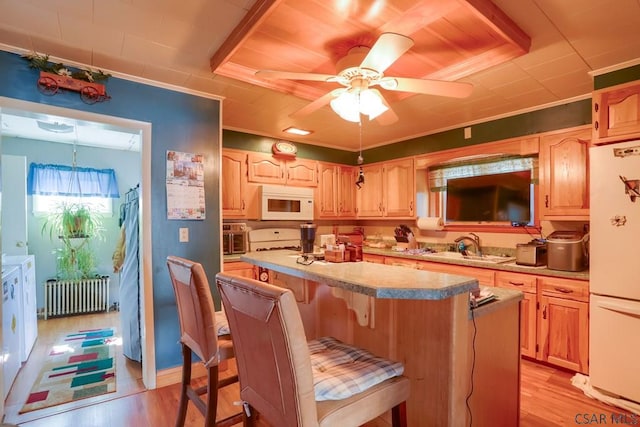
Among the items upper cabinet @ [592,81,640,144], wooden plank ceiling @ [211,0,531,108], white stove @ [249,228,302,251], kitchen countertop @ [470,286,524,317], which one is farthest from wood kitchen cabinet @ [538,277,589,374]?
white stove @ [249,228,302,251]

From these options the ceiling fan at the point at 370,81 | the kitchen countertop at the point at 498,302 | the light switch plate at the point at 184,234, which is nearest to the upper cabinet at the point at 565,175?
the kitchen countertop at the point at 498,302

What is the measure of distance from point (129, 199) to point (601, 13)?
3.70 metres

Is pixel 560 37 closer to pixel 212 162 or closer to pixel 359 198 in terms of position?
pixel 212 162

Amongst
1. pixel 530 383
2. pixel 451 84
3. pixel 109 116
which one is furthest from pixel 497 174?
pixel 109 116

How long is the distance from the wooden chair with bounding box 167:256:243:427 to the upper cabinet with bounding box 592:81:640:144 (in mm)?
2878

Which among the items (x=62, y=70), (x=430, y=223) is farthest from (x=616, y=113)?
(x=62, y=70)

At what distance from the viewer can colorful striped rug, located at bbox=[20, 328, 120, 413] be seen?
2326 millimetres

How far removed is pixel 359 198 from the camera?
4797mm

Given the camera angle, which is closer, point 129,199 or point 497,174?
point 129,199

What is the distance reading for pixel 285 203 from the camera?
13.1 feet

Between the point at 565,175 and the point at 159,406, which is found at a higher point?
the point at 565,175

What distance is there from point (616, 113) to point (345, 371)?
2624 mm

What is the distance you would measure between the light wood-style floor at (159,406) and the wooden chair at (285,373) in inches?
50.3

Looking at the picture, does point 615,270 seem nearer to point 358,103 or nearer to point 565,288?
point 565,288
